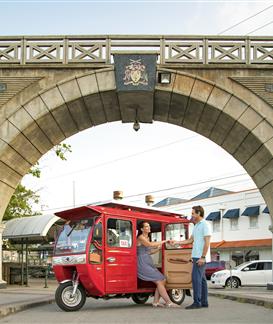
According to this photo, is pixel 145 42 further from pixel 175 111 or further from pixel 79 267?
pixel 79 267

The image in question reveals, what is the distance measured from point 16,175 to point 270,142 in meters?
9.00

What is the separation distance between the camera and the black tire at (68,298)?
11641mm

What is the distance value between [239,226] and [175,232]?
39132 mm

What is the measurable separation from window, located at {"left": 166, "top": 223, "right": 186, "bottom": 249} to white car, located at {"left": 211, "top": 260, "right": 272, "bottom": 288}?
17.0m

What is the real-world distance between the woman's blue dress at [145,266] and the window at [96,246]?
41.9 inches

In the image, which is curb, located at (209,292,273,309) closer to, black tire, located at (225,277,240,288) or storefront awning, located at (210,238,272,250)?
black tire, located at (225,277,240,288)

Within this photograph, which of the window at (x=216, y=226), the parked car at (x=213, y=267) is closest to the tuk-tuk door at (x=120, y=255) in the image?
the parked car at (x=213, y=267)

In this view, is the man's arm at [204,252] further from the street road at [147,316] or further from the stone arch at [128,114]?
the stone arch at [128,114]

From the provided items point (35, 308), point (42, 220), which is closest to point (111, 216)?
point (35, 308)

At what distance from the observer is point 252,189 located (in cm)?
5159

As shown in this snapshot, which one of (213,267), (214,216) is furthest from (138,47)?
(214,216)

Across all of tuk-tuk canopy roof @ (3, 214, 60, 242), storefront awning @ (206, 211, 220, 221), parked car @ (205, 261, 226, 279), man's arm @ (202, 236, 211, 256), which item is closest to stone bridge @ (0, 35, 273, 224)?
tuk-tuk canopy roof @ (3, 214, 60, 242)

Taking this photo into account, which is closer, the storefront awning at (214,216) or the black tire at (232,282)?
the black tire at (232,282)

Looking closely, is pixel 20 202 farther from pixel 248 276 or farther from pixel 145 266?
pixel 145 266
